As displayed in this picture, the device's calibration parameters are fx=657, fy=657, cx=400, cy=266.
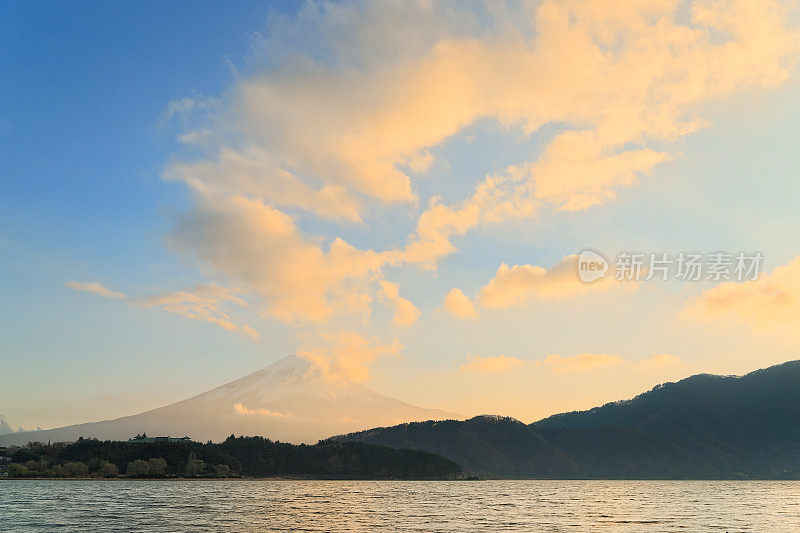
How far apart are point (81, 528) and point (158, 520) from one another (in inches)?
667

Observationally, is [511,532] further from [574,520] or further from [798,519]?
[798,519]

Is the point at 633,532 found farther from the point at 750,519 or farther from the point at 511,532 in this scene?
the point at 750,519

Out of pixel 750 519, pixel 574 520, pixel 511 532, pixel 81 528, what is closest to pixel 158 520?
pixel 81 528

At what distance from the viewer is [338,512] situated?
472ft

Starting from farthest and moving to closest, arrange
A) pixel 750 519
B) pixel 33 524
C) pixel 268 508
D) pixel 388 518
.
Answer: pixel 268 508 < pixel 750 519 < pixel 388 518 < pixel 33 524

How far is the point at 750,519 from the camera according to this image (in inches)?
5625

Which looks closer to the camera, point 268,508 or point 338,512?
point 338,512

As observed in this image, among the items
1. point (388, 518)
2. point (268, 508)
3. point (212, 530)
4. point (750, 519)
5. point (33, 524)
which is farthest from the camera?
point (268, 508)

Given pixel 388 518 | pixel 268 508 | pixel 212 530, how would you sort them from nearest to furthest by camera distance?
pixel 212 530 < pixel 388 518 < pixel 268 508

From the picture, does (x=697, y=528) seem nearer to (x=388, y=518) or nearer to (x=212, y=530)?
(x=388, y=518)

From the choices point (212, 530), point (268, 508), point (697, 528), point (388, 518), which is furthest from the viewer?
point (268, 508)

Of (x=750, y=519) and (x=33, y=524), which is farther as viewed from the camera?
(x=750, y=519)

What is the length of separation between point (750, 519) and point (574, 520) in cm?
4341

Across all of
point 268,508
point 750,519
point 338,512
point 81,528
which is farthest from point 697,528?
point 81,528
